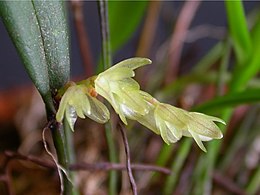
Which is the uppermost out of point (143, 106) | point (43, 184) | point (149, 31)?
point (143, 106)

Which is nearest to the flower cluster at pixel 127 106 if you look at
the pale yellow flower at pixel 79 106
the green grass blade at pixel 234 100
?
the pale yellow flower at pixel 79 106

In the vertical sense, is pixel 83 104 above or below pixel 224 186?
above

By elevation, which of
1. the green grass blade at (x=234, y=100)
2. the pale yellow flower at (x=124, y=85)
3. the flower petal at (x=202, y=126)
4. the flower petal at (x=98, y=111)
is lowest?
the green grass blade at (x=234, y=100)

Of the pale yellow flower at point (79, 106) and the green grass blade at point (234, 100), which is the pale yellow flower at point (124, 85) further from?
the green grass blade at point (234, 100)

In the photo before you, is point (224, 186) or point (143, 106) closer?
point (143, 106)

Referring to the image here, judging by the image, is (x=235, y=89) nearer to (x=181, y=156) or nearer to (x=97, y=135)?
(x=181, y=156)

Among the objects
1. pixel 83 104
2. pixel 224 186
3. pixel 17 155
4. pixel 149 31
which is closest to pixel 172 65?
pixel 149 31

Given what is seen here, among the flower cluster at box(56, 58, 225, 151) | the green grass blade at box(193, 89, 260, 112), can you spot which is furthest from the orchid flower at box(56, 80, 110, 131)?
the green grass blade at box(193, 89, 260, 112)
